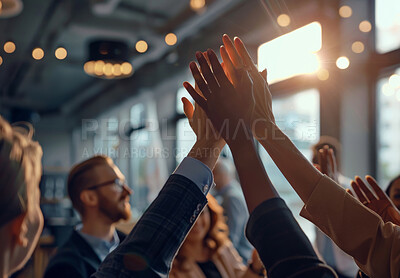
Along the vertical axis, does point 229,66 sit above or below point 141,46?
below

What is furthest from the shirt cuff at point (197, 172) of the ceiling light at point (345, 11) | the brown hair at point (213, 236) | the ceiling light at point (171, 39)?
the ceiling light at point (171, 39)

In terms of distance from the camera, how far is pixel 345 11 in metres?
3.60

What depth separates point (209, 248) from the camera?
2.10 meters

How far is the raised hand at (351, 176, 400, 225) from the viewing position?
91 centimetres

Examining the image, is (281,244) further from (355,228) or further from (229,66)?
(229,66)

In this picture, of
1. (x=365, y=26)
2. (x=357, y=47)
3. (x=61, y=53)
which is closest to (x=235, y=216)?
(x=357, y=47)

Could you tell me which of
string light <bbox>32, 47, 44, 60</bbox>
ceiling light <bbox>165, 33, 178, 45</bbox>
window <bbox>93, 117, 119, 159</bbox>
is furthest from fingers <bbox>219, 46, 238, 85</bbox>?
window <bbox>93, 117, 119, 159</bbox>

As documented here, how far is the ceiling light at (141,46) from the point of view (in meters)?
5.71

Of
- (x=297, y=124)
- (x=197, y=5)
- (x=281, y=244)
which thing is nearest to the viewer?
(x=281, y=244)

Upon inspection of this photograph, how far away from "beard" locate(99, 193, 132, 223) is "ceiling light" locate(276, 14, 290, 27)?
2667 millimetres

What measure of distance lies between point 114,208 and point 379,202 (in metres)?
1.50

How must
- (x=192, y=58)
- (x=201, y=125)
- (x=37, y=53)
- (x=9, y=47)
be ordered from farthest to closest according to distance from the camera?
(x=37, y=53)
(x=9, y=47)
(x=192, y=58)
(x=201, y=125)

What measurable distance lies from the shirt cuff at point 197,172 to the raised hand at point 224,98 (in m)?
0.06

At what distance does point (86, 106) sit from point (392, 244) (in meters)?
11.1
